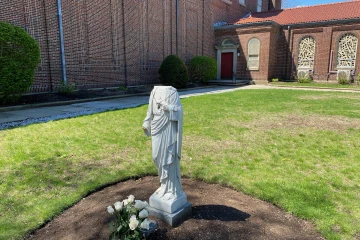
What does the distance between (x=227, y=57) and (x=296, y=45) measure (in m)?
5.98

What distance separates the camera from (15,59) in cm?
945

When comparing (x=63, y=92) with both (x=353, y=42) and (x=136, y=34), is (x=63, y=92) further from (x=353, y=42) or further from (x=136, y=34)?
(x=353, y=42)

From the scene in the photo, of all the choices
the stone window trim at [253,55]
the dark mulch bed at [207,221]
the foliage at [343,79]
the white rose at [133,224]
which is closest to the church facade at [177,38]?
the stone window trim at [253,55]

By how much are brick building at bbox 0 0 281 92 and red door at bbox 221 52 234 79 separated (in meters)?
2.98

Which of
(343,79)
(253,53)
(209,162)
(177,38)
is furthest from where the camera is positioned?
(253,53)

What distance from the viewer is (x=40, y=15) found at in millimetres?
12047

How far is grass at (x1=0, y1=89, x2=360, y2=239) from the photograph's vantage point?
3.28m

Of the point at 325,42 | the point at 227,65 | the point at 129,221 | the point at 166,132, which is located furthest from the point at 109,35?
the point at 325,42

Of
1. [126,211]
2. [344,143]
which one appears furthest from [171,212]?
[344,143]

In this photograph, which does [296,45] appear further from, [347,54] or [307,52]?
[347,54]

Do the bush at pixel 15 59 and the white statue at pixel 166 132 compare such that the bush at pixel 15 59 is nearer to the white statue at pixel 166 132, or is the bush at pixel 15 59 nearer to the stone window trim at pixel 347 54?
the white statue at pixel 166 132

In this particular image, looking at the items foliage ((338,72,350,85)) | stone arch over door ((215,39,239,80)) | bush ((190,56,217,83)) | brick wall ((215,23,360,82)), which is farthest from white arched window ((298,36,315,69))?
bush ((190,56,217,83))

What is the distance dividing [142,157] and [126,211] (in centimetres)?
251

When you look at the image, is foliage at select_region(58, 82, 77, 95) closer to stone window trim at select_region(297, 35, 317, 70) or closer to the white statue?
the white statue
